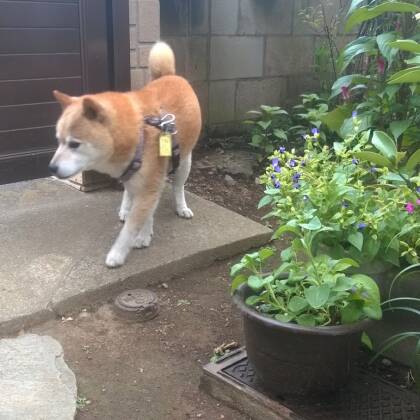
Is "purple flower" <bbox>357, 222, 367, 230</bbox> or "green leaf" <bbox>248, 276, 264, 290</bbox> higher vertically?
"purple flower" <bbox>357, 222, 367, 230</bbox>

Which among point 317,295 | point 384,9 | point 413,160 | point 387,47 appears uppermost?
point 384,9

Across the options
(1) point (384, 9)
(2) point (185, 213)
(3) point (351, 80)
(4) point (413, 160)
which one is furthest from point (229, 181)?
(4) point (413, 160)

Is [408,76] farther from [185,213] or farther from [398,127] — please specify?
[185,213]

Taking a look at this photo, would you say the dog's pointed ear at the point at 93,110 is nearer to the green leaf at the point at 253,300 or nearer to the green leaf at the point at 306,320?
the green leaf at the point at 253,300

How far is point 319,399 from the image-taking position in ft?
6.47

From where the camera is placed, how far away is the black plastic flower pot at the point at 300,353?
1.83 meters

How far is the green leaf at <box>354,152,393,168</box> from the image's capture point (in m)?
2.07

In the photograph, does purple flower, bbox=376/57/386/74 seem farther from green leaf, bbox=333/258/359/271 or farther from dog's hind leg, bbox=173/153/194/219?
green leaf, bbox=333/258/359/271

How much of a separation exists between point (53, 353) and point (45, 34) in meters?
2.16

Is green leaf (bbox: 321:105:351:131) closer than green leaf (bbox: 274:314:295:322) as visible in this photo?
No

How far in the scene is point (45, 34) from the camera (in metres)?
3.55

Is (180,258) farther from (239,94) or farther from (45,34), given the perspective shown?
(239,94)

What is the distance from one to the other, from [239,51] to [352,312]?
3930mm

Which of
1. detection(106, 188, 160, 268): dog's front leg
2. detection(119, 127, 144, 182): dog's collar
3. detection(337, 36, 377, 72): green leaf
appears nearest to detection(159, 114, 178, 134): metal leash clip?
detection(119, 127, 144, 182): dog's collar
